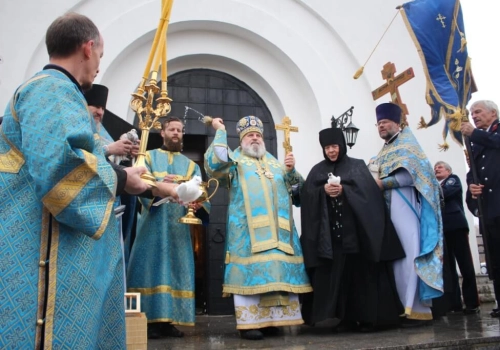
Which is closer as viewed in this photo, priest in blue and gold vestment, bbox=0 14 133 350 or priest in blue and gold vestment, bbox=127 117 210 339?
priest in blue and gold vestment, bbox=0 14 133 350

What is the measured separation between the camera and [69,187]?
1701mm

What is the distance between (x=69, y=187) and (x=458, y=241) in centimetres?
573

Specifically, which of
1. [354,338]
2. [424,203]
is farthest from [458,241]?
[354,338]

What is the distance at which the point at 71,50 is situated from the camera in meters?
1.95

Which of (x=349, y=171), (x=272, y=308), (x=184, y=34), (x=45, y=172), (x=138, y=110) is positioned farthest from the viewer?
(x=184, y=34)

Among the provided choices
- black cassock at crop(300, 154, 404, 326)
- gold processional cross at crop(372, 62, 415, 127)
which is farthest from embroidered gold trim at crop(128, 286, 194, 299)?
gold processional cross at crop(372, 62, 415, 127)

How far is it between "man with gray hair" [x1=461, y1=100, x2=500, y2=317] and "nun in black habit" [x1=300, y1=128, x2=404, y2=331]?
1.13 metres

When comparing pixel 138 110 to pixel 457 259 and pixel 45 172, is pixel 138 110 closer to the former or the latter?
pixel 45 172

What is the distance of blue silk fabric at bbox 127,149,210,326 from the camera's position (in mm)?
4488

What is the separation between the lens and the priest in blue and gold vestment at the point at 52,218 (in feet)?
5.45

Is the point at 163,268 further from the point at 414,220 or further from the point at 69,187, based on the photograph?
the point at 69,187

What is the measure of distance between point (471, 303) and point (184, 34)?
17.1 ft

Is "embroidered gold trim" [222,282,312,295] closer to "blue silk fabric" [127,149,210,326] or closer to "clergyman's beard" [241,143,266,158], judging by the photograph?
"blue silk fabric" [127,149,210,326]

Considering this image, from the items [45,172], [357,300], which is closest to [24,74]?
[357,300]
